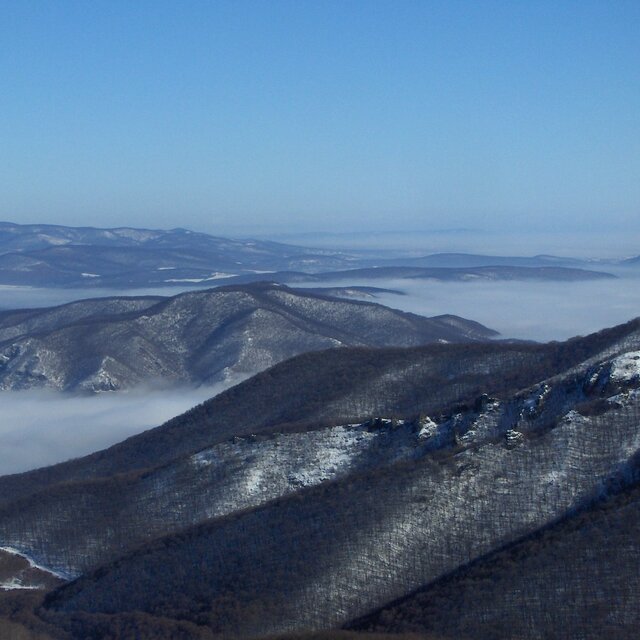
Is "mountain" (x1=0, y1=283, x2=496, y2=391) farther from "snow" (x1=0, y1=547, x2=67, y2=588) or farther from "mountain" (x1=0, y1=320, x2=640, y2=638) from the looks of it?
"snow" (x1=0, y1=547, x2=67, y2=588)

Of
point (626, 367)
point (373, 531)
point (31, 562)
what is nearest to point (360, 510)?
point (373, 531)

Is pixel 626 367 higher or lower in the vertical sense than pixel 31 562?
higher

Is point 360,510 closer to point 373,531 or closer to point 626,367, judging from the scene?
point 373,531

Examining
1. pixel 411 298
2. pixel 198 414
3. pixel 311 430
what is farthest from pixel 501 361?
pixel 411 298

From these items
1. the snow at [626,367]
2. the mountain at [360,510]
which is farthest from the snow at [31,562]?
the snow at [626,367]

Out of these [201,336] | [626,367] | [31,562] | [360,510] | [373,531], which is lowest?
[31,562]

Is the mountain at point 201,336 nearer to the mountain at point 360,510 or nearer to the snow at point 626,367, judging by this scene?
the mountain at point 360,510
